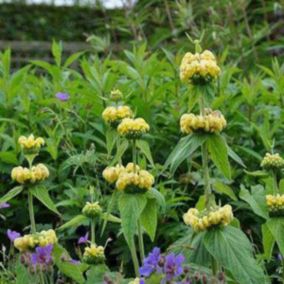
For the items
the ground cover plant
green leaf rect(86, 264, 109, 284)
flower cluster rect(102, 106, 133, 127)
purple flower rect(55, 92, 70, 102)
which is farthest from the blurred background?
green leaf rect(86, 264, 109, 284)

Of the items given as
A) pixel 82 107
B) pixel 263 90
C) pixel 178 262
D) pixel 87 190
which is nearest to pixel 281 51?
pixel 263 90

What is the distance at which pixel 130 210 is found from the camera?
75.2 inches

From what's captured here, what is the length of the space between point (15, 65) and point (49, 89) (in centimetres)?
461

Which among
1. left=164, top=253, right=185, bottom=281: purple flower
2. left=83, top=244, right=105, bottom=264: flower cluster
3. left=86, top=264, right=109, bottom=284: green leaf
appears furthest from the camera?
left=83, top=244, right=105, bottom=264: flower cluster

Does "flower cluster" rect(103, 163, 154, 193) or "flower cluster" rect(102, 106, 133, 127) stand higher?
"flower cluster" rect(102, 106, 133, 127)

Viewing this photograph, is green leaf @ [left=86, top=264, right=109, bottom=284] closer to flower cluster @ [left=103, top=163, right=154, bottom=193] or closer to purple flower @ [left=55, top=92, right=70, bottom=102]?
flower cluster @ [left=103, top=163, right=154, bottom=193]

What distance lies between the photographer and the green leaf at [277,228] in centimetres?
197

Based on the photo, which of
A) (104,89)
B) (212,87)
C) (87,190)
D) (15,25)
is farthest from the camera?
(15,25)

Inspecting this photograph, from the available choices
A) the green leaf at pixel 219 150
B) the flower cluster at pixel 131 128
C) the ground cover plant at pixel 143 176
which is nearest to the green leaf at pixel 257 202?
the ground cover plant at pixel 143 176

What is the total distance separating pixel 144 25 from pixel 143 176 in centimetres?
504

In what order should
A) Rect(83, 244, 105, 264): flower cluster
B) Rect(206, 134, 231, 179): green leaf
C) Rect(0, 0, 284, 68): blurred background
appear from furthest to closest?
Rect(0, 0, 284, 68): blurred background < Rect(83, 244, 105, 264): flower cluster < Rect(206, 134, 231, 179): green leaf

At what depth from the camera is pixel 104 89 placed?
3256mm

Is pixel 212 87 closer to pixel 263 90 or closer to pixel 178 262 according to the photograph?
pixel 178 262

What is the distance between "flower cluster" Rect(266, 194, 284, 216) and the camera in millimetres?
2033
